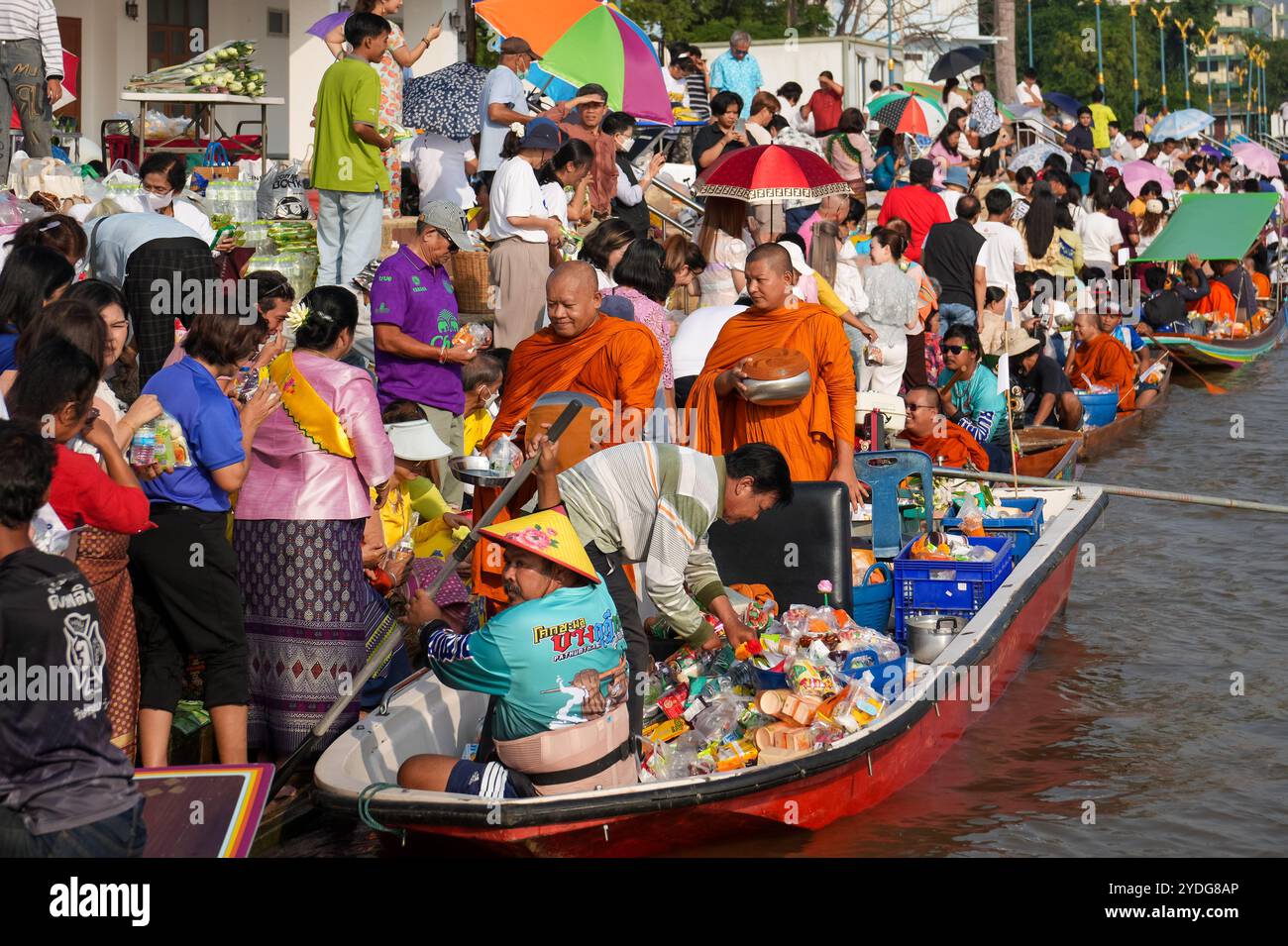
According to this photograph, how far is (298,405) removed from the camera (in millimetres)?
6508

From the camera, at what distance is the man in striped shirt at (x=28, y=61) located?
33.9ft

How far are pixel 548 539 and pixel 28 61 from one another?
694 centimetres

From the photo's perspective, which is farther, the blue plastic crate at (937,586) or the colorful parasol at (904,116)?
the colorful parasol at (904,116)

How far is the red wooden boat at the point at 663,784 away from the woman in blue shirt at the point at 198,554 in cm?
52

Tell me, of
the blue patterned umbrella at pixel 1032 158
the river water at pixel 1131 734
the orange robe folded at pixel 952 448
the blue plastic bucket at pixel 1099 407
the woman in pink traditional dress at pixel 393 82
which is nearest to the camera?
the river water at pixel 1131 734

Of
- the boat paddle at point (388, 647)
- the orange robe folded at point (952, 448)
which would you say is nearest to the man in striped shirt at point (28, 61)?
the boat paddle at point (388, 647)

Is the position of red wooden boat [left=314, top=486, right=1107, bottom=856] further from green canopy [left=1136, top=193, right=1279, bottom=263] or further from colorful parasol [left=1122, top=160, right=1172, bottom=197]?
colorful parasol [left=1122, top=160, right=1172, bottom=197]

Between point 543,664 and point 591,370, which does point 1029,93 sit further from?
point 543,664

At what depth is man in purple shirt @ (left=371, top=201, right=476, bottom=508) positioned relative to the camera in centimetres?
834

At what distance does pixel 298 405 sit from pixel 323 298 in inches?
17.9

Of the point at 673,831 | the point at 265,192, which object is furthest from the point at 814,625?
the point at 265,192

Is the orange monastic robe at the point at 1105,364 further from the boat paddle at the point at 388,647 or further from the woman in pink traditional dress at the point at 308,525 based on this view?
the woman in pink traditional dress at the point at 308,525

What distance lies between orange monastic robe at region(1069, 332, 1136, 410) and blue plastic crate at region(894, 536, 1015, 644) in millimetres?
9617
